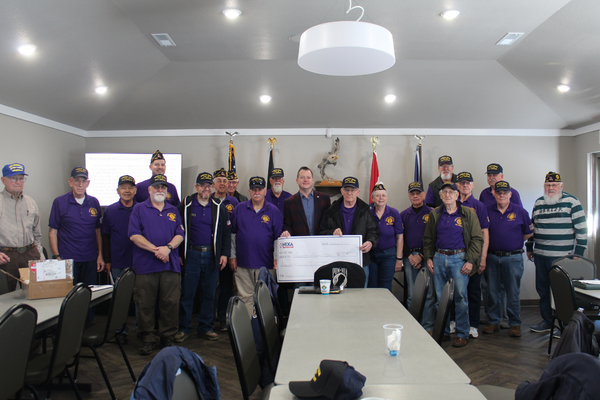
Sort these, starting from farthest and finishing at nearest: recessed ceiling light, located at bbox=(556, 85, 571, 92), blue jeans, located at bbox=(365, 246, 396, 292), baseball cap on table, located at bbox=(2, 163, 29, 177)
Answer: recessed ceiling light, located at bbox=(556, 85, 571, 92) < blue jeans, located at bbox=(365, 246, 396, 292) < baseball cap on table, located at bbox=(2, 163, 29, 177)

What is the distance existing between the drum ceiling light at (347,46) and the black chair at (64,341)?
81.8 inches

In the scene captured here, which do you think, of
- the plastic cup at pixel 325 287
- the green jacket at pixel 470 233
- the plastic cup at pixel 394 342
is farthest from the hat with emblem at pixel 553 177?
the plastic cup at pixel 394 342

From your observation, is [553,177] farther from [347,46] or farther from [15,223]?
[15,223]

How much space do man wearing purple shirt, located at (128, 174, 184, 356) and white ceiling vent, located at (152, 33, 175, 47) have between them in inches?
60.5

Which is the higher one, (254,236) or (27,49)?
(27,49)

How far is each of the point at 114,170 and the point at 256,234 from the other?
124 inches

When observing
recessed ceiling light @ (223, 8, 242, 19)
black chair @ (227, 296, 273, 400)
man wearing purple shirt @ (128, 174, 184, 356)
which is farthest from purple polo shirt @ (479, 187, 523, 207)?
black chair @ (227, 296, 273, 400)

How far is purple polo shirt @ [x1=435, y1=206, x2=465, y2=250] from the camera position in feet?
14.3

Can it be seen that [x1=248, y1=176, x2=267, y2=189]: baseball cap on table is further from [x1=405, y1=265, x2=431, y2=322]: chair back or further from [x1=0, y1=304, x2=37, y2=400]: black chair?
[x1=0, y1=304, x2=37, y2=400]: black chair

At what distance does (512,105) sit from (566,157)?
4.94 ft

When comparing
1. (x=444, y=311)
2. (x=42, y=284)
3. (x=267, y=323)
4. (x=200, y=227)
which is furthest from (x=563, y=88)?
(x=42, y=284)

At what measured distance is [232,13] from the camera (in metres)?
3.84

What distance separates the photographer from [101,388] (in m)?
3.37

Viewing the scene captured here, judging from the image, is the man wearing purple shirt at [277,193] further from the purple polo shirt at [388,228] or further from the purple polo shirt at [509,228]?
the purple polo shirt at [509,228]
